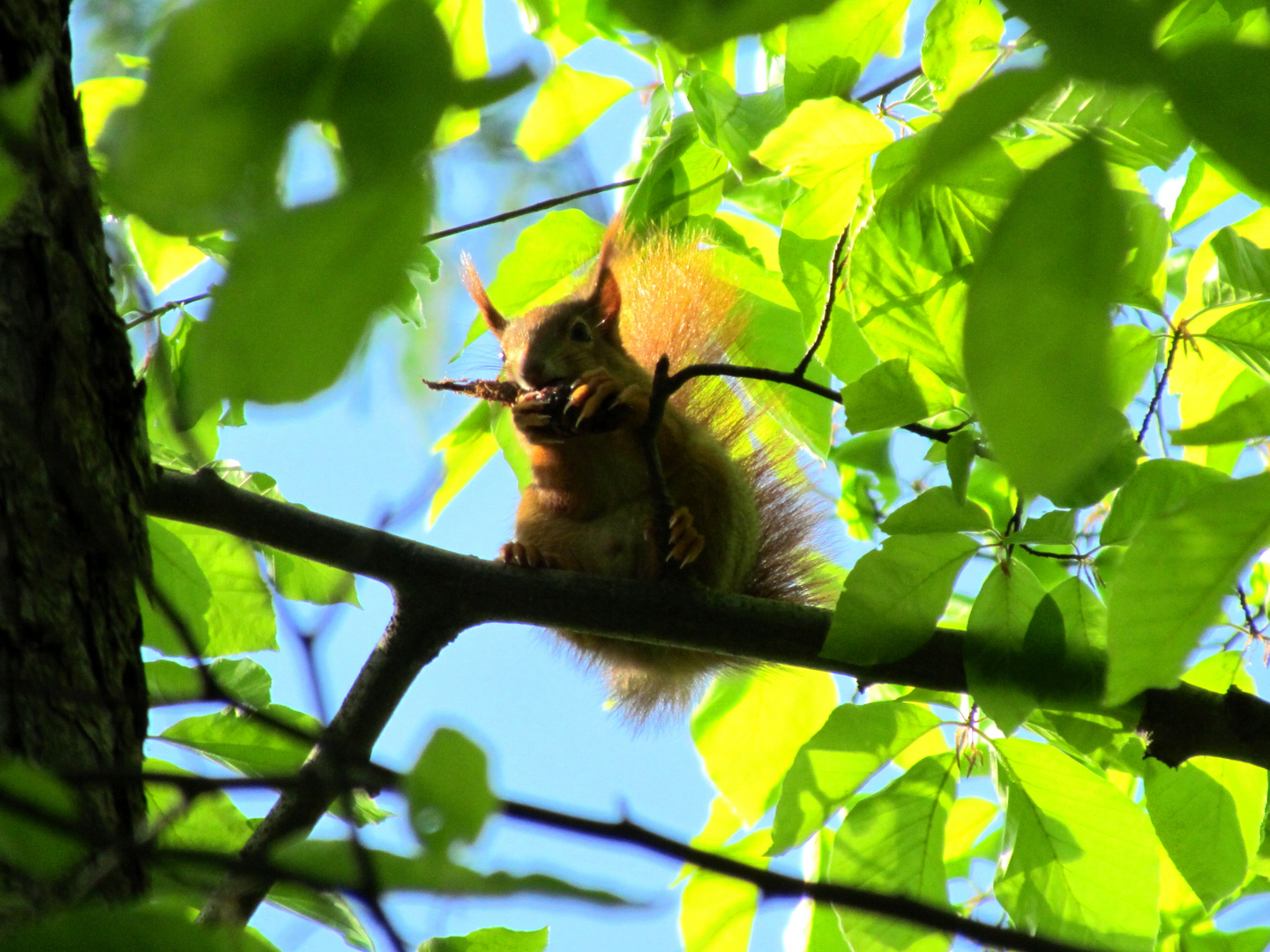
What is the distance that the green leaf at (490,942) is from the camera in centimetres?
144

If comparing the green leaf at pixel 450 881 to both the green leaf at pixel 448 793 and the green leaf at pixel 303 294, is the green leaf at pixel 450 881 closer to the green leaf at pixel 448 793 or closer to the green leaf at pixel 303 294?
the green leaf at pixel 448 793

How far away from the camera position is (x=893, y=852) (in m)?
1.54

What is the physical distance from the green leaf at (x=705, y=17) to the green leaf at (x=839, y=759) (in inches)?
50.7

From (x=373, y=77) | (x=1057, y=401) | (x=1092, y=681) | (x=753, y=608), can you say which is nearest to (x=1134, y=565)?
(x=1057, y=401)

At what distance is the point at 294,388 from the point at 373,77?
130mm

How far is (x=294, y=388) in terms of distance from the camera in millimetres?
382

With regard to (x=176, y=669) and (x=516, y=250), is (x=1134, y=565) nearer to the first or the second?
(x=176, y=669)

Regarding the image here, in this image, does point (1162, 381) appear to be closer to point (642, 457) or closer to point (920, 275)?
point (920, 275)

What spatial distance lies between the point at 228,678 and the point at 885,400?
108 cm

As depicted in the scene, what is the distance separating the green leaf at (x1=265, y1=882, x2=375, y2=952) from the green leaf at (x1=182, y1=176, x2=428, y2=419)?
3.58ft

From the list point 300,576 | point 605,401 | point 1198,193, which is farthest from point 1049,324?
point 605,401

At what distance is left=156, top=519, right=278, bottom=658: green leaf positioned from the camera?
184cm

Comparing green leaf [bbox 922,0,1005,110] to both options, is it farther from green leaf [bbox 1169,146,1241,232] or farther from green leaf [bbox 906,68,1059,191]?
green leaf [bbox 906,68,1059,191]

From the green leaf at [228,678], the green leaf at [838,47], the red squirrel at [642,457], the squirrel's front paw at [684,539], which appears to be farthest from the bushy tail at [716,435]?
the green leaf at [228,678]
